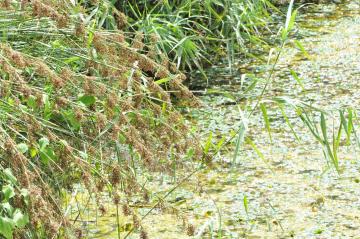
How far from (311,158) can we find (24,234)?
142 cm

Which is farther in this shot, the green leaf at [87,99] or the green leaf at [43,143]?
the green leaf at [87,99]

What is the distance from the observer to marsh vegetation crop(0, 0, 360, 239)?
88.9 inches

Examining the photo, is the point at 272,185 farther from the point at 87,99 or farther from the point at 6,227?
the point at 6,227

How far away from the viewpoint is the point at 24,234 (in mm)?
2381

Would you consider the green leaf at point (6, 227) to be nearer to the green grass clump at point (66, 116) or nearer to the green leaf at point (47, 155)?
the green grass clump at point (66, 116)

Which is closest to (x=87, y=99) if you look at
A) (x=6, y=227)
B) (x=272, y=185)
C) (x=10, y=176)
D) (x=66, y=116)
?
(x=66, y=116)

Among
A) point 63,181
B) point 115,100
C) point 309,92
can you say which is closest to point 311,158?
point 309,92

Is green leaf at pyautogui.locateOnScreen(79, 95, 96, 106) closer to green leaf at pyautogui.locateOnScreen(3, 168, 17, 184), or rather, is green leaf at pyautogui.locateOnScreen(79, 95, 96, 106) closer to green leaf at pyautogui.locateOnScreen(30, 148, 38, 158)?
green leaf at pyautogui.locateOnScreen(30, 148, 38, 158)

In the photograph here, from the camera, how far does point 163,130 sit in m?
2.52

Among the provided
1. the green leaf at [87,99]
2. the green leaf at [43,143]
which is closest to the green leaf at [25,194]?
the green leaf at [43,143]

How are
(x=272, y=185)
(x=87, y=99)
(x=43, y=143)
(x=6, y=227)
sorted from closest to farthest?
(x=6, y=227) < (x=43, y=143) < (x=87, y=99) < (x=272, y=185)

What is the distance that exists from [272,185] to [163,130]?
34.0 inches

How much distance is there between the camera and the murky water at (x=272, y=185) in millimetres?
2943

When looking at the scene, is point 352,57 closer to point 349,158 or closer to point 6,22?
point 349,158
